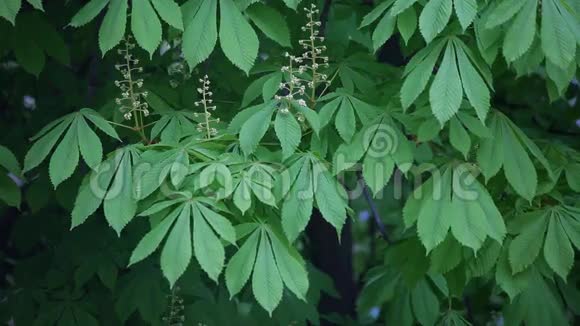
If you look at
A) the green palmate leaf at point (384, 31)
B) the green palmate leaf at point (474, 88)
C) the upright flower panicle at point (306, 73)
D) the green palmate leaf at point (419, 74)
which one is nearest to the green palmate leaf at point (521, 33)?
the green palmate leaf at point (474, 88)

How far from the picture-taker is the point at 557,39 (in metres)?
2.76

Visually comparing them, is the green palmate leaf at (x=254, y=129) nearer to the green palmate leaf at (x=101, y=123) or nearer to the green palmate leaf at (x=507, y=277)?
the green palmate leaf at (x=101, y=123)

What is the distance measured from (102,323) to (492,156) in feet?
6.32

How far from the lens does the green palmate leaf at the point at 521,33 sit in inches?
108

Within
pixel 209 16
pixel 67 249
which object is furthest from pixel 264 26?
pixel 67 249

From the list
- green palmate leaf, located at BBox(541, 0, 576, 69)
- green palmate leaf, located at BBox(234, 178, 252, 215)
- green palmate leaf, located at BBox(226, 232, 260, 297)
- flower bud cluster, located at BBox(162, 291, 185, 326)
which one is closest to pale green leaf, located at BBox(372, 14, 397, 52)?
green palmate leaf, located at BBox(541, 0, 576, 69)

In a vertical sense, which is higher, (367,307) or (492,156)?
(492,156)

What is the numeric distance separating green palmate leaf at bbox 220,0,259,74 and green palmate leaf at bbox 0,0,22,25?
673mm

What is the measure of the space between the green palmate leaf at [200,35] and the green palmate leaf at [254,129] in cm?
27

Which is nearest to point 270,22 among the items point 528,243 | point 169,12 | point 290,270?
point 169,12

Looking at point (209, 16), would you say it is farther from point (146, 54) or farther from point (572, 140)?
point (572, 140)

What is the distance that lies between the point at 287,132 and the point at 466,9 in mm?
667

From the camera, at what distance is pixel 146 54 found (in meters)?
3.87

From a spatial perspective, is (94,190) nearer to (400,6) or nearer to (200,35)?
(200,35)
